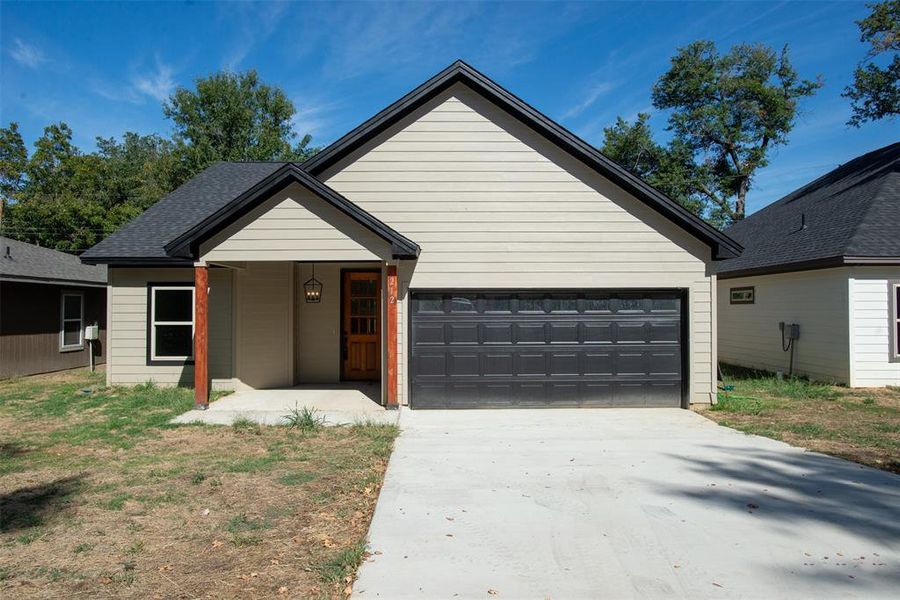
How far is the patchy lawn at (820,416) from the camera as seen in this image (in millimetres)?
6855

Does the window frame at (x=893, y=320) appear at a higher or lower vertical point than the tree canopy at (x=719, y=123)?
lower

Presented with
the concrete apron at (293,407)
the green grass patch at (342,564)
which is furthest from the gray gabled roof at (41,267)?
the green grass patch at (342,564)

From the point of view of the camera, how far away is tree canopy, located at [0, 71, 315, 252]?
32.6 meters

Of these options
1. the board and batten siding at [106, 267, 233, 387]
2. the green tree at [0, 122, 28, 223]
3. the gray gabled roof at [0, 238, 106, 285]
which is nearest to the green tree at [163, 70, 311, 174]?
the green tree at [0, 122, 28, 223]

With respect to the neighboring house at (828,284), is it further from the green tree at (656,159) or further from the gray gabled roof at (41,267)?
the gray gabled roof at (41,267)

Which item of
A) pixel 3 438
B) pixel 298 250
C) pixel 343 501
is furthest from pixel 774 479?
pixel 3 438

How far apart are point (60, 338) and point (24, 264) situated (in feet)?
7.32

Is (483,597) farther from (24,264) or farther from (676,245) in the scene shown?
(24,264)

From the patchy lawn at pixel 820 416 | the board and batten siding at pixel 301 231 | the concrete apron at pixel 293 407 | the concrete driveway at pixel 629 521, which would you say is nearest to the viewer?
the concrete driveway at pixel 629 521

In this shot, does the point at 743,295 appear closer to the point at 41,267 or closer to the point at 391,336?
the point at 391,336

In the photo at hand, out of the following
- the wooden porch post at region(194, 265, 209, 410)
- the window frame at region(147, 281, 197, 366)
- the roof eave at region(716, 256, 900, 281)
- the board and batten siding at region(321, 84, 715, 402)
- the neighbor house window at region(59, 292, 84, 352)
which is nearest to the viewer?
the wooden porch post at region(194, 265, 209, 410)

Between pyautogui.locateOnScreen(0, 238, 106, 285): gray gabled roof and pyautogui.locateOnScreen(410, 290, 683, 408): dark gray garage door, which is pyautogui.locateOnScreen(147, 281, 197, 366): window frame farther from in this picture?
pyautogui.locateOnScreen(410, 290, 683, 408): dark gray garage door

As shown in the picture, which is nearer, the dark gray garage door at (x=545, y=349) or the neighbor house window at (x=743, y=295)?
the dark gray garage door at (x=545, y=349)

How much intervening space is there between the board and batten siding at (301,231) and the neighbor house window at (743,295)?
11.4m
